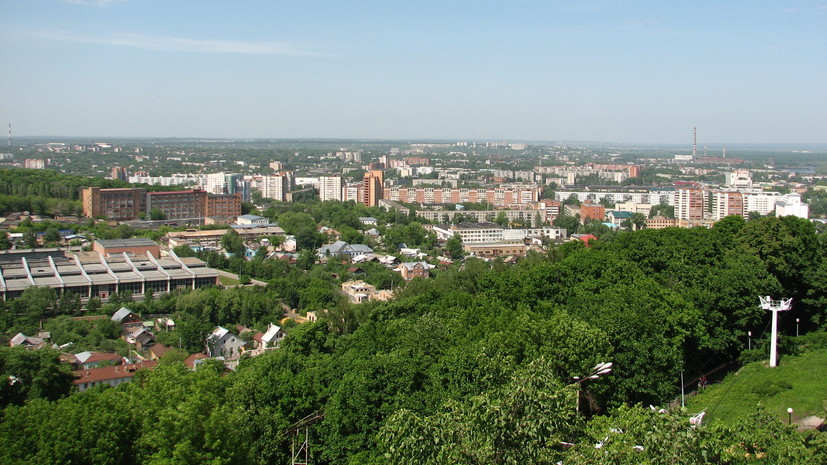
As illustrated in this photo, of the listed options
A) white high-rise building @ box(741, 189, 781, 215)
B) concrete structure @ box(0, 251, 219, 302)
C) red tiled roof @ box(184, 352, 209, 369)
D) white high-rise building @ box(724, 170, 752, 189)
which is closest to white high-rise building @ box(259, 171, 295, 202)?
concrete structure @ box(0, 251, 219, 302)

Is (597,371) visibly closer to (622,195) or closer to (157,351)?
(157,351)

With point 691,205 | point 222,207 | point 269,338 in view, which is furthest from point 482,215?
point 269,338

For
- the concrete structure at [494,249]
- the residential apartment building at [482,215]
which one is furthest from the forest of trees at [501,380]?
the residential apartment building at [482,215]

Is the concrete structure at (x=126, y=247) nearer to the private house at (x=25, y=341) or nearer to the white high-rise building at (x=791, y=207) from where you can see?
the private house at (x=25, y=341)

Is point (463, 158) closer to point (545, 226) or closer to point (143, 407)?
point (545, 226)

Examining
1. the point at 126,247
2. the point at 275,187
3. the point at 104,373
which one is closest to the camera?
the point at 104,373
